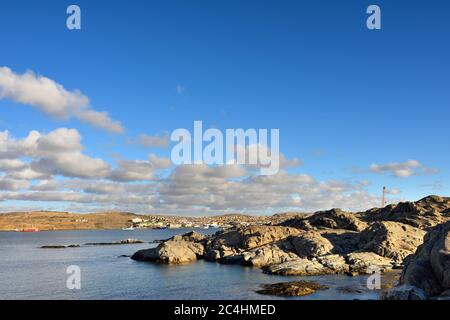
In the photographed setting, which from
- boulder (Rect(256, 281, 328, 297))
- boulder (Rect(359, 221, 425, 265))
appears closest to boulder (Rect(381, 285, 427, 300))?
boulder (Rect(256, 281, 328, 297))

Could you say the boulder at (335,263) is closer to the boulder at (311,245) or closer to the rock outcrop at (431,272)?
the boulder at (311,245)

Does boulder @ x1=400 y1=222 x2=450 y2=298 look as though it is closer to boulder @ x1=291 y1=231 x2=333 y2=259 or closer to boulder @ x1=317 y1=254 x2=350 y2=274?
boulder @ x1=317 y1=254 x2=350 y2=274

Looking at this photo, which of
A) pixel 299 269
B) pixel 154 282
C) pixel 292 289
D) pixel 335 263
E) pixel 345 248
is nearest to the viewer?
pixel 292 289

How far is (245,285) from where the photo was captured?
181 ft

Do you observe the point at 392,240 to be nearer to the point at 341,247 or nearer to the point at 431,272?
the point at 341,247

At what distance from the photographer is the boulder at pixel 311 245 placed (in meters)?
75.4

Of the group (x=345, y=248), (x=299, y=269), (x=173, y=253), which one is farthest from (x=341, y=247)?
(x=173, y=253)

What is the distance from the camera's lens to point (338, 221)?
9831 cm

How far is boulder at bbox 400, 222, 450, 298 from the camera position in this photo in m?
34.0

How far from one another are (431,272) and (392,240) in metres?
40.9

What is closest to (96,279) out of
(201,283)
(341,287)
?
(201,283)

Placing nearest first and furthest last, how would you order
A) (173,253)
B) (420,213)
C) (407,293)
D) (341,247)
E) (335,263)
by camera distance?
(407,293) < (335,263) < (341,247) < (173,253) < (420,213)
